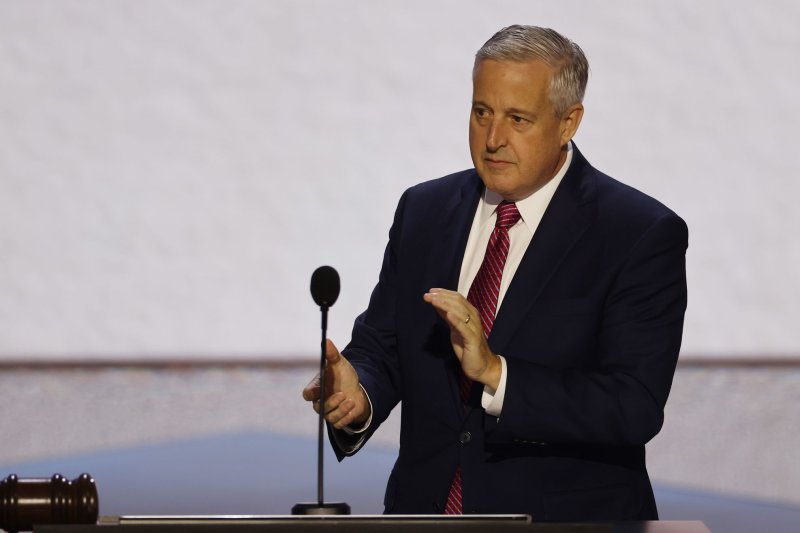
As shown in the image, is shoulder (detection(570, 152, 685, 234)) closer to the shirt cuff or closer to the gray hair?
the gray hair

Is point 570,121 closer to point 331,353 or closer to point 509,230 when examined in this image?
point 509,230

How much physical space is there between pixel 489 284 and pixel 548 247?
119 millimetres

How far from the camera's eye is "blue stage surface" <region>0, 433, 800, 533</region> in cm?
423

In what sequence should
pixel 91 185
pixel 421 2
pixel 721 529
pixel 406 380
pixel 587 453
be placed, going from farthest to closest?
pixel 91 185
pixel 421 2
pixel 721 529
pixel 406 380
pixel 587 453

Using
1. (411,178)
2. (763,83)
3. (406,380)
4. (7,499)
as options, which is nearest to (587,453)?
(406,380)

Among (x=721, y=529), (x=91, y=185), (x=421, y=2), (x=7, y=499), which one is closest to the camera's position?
(x=7, y=499)

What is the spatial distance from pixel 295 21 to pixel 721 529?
2.64 meters

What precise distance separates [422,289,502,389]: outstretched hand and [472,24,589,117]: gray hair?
47 cm

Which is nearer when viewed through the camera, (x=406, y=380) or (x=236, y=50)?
(x=406, y=380)

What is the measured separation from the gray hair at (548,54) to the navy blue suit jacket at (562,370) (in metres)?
0.17

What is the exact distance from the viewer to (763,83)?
519 cm

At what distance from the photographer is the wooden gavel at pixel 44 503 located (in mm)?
1544

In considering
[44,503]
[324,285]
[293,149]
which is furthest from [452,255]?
[293,149]

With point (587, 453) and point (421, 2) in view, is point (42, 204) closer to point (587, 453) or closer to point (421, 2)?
point (421, 2)
